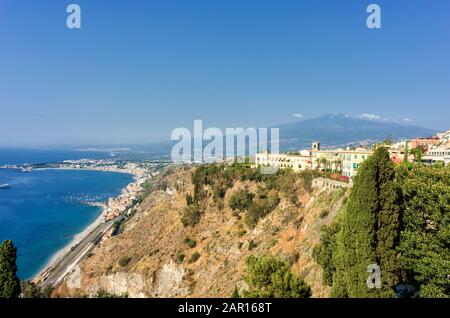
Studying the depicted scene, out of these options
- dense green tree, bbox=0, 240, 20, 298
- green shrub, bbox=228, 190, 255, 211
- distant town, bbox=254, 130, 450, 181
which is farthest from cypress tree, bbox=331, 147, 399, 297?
green shrub, bbox=228, 190, 255, 211

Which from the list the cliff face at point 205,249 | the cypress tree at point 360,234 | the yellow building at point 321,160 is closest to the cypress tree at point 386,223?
the cypress tree at point 360,234

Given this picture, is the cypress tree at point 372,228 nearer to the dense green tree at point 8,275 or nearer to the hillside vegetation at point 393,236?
the hillside vegetation at point 393,236

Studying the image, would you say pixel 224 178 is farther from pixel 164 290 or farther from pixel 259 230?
pixel 164 290

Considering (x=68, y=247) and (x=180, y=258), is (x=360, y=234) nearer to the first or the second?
(x=180, y=258)

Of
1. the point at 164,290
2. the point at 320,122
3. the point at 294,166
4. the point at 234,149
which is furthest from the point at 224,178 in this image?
the point at 320,122

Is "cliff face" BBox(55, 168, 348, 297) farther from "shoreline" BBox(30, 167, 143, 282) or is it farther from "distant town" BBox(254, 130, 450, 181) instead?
"distant town" BBox(254, 130, 450, 181)

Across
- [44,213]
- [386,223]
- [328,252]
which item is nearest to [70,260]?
[44,213]
